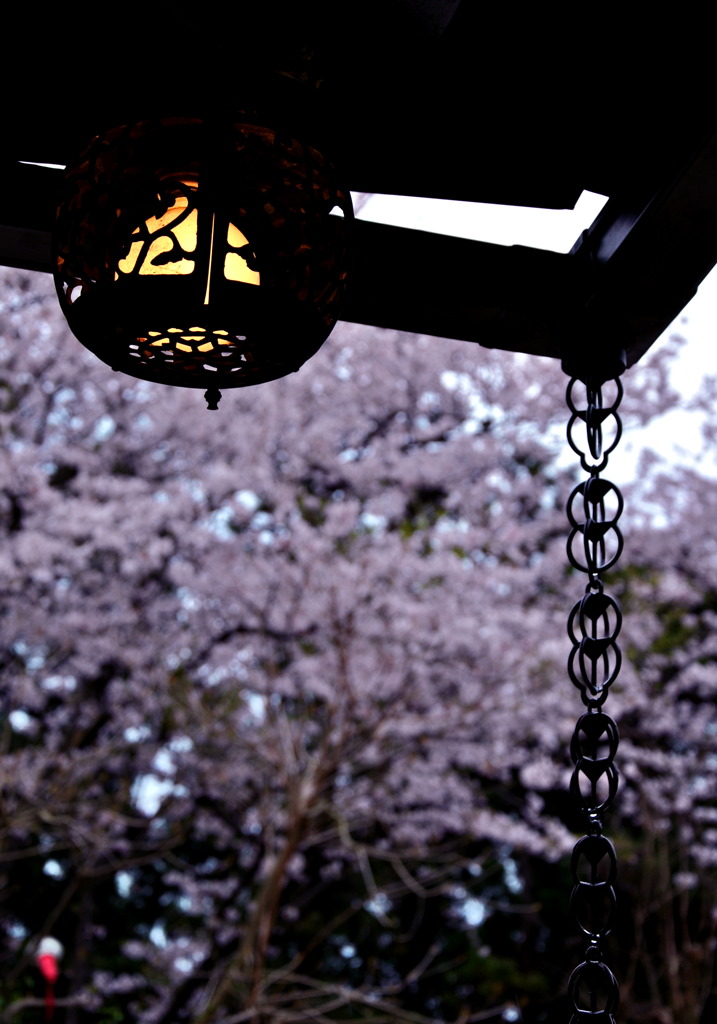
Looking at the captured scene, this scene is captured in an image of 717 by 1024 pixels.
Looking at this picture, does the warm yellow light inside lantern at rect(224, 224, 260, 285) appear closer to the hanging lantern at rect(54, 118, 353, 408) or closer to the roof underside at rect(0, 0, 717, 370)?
the hanging lantern at rect(54, 118, 353, 408)

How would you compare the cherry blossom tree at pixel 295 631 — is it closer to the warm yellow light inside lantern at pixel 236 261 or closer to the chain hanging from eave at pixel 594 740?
the chain hanging from eave at pixel 594 740

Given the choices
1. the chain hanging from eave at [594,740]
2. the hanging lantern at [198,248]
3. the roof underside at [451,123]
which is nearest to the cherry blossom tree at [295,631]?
the chain hanging from eave at [594,740]

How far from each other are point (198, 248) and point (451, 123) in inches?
27.3

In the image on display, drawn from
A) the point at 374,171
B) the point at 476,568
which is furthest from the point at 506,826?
the point at 374,171

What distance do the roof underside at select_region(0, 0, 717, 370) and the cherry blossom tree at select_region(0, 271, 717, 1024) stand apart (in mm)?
3994

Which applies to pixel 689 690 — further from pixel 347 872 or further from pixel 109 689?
pixel 109 689

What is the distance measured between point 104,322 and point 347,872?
9.99 meters

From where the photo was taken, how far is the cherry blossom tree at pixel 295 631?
6832mm

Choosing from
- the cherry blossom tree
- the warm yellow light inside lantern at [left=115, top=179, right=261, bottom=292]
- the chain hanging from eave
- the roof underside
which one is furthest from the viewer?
the cherry blossom tree

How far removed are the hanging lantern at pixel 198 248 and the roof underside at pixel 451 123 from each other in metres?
0.06

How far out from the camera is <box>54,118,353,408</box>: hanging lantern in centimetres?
119

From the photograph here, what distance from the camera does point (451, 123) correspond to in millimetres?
1647

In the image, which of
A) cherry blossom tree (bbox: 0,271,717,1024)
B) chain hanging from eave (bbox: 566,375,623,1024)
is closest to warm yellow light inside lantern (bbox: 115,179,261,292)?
chain hanging from eave (bbox: 566,375,623,1024)

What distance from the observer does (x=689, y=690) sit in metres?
10.2
